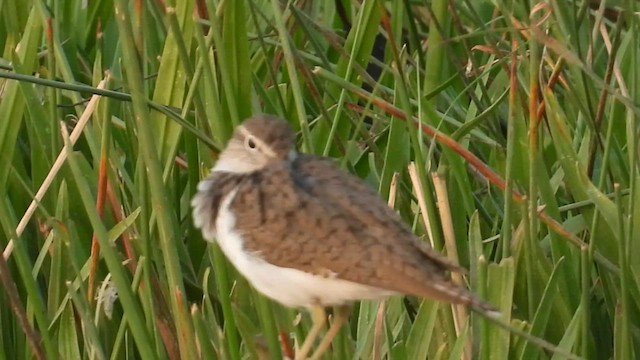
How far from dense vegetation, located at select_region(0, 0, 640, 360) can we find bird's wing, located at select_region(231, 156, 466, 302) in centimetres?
13

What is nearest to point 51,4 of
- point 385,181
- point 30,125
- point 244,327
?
point 30,125

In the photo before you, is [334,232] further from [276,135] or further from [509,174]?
[509,174]

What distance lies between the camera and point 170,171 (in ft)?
7.29

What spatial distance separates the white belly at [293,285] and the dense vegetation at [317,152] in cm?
10

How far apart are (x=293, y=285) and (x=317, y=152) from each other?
2.46ft

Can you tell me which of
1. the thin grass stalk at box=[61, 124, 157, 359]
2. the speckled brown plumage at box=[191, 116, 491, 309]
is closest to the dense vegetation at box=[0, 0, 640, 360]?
the thin grass stalk at box=[61, 124, 157, 359]

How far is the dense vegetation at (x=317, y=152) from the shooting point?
1965 millimetres

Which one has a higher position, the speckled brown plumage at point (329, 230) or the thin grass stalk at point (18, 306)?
the speckled brown plumage at point (329, 230)

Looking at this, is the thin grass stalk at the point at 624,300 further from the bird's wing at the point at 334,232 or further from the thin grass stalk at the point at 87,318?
the thin grass stalk at the point at 87,318

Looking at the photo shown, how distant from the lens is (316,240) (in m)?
1.72

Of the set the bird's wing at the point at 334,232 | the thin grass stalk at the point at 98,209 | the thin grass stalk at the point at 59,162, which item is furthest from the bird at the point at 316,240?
the thin grass stalk at the point at 59,162

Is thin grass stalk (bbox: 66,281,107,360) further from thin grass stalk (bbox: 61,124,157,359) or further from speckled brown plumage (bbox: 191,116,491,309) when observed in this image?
speckled brown plumage (bbox: 191,116,491,309)

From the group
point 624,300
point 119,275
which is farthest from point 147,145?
point 624,300

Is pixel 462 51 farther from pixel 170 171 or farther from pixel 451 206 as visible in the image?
pixel 170 171
